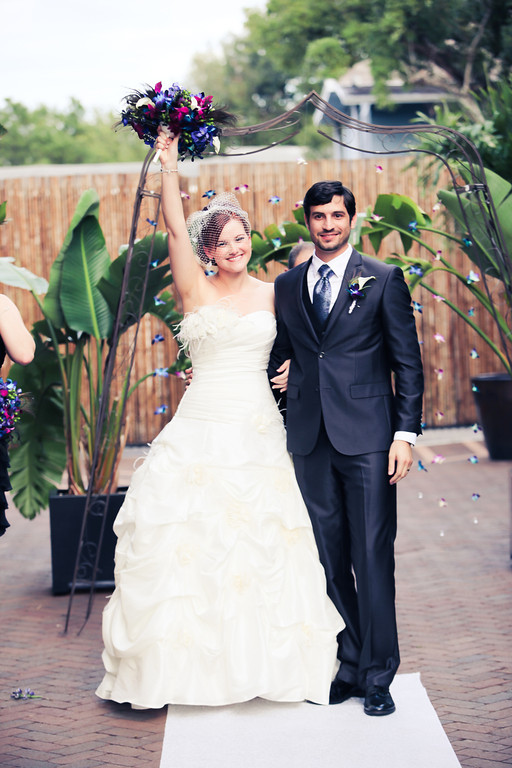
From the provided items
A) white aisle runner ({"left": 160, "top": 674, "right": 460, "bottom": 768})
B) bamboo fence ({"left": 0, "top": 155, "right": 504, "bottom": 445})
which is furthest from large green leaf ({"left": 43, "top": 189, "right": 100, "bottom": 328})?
bamboo fence ({"left": 0, "top": 155, "right": 504, "bottom": 445})

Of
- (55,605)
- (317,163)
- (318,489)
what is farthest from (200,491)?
(317,163)

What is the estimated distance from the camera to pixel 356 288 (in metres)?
3.91

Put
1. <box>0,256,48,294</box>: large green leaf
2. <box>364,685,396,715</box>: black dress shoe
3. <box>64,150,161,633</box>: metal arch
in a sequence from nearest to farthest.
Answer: <box>364,685,396,715</box>: black dress shoe → <box>64,150,161,633</box>: metal arch → <box>0,256,48,294</box>: large green leaf

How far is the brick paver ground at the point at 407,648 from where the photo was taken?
370 cm

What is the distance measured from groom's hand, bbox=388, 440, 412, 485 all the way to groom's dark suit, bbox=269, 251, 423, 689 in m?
0.05

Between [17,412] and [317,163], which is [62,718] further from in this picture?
[317,163]

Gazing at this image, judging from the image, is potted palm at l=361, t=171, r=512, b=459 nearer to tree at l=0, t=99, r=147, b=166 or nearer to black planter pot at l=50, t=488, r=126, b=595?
black planter pot at l=50, t=488, r=126, b=595

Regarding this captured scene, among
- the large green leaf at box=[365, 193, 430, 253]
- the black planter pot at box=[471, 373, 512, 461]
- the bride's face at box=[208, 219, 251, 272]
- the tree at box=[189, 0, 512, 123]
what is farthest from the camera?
the tree at box=[189, 0, 512, 123]

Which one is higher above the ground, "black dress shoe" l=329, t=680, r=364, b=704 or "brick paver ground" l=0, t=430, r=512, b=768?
"black dress shoe" l=329, t=680, r=364, b=704

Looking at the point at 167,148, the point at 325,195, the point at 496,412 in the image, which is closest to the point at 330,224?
the point at 325,195

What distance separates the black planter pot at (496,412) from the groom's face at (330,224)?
Answer: 20.2 feet

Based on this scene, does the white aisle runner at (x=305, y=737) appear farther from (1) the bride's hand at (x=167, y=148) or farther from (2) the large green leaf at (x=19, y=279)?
(2) the large green leaf at (x=19, y=279)

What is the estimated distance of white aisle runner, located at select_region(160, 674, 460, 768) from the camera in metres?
3.44

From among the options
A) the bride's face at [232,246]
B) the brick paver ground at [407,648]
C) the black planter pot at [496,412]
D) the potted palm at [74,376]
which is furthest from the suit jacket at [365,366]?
the black planter pot at [496,412]
